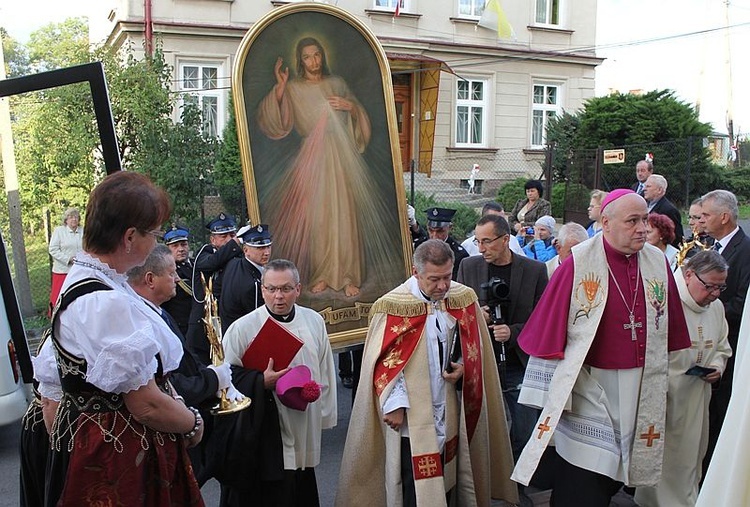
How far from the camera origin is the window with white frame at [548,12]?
24234 mm

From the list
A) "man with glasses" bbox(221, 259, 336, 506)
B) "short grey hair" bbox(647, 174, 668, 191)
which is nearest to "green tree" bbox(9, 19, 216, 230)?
"man with glasses" bbox(221, 259, 336, 506)

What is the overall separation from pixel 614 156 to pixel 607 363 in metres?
12.3

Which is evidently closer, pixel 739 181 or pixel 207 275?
pixel 207 275

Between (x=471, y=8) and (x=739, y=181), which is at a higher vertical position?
(x=471, y=8)

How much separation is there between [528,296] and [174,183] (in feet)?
24.9

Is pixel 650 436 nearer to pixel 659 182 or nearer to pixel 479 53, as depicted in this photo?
pixel 659 182

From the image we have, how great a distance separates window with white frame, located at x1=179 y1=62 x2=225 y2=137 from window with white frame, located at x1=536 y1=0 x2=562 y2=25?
10.7 meters

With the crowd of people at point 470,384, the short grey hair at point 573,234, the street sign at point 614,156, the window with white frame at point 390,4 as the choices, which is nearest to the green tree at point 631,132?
the street sign at point 614,156

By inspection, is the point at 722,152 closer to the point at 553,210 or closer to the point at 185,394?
the point at 553,210

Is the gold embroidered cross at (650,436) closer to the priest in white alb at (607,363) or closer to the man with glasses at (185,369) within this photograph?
the priest in white alb at (607,363)

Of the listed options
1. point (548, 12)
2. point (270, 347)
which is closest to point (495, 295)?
point (270, 347)

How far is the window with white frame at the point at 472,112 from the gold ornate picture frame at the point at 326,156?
17461 millimetres

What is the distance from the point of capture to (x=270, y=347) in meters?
4.28

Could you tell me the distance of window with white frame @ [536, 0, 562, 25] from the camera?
954 inches
